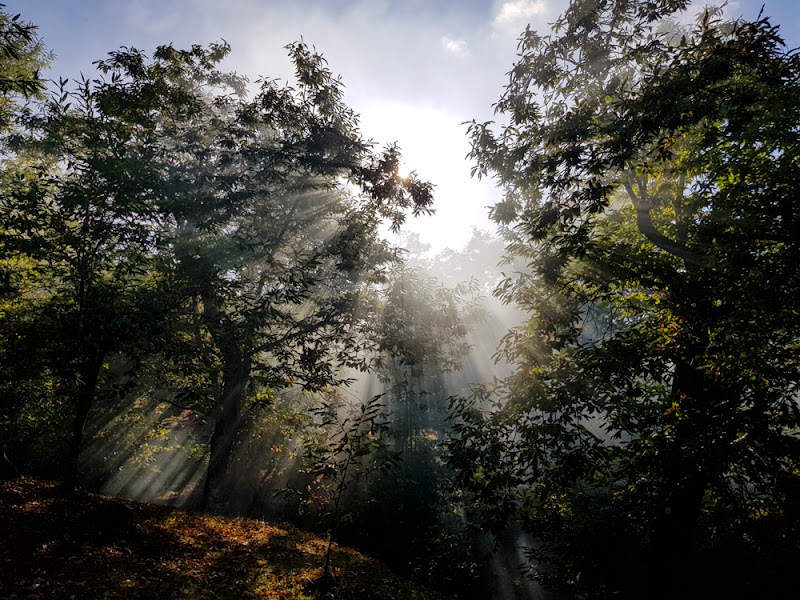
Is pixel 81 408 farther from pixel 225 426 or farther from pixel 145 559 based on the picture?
pixel 225 426

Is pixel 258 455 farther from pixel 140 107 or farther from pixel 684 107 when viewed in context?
pixel 684 107

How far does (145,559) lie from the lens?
6184 mm

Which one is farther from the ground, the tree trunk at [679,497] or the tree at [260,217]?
the tree at [260,217]

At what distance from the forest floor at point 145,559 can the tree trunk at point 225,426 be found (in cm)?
377

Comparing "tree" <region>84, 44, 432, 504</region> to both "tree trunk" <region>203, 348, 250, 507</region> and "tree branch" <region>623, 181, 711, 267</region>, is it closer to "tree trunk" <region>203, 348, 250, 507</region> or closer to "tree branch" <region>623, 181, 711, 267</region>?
"tree trunk" <region>203, 348, 250, 507</region>

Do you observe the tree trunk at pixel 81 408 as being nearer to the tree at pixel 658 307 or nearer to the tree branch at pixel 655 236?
the tree at pixel 658 307

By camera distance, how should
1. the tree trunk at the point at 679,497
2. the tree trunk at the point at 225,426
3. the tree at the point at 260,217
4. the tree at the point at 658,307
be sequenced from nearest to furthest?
the tree at the point at 658,307, the tree trunk at the point at 679,497, the tree at the point at 260,217, the tree trunk at the point at 225,426

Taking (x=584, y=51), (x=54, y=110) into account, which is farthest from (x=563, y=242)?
(x=54, y=110)

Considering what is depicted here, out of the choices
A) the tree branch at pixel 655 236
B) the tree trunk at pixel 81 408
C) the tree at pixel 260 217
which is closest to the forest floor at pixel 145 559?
the tree trunk at pixel 81 408

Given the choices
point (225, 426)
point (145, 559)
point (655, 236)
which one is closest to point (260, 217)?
point (225, 426)

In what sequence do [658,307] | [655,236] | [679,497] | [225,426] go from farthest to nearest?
[225,426]
[655,236]
[658,307]
[679,497]

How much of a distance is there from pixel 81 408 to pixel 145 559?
3.41m

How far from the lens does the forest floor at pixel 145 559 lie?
16.6 feet

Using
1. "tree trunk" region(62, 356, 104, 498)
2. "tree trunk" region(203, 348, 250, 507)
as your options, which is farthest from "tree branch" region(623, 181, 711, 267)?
"tree trunk" region(203, 348, 250, 507)
